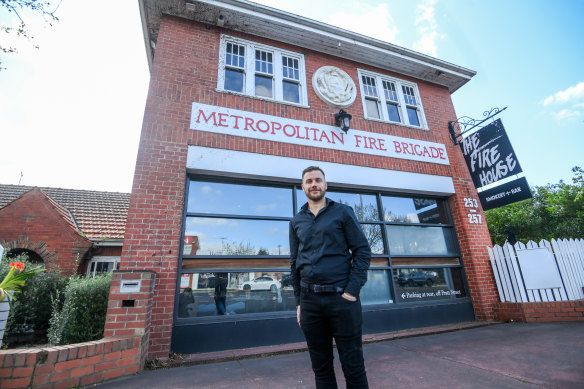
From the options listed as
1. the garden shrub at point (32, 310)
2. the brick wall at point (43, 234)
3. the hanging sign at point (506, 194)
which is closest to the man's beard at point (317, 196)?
the garden shrub at point (32, 310)

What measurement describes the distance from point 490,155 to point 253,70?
5.46 metres

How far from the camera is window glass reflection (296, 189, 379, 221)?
18.7 ft

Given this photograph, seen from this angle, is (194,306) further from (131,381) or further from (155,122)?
(155,122)

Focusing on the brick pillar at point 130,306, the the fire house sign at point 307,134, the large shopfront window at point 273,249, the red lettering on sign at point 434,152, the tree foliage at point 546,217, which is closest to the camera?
the brick pillar at point 130,306

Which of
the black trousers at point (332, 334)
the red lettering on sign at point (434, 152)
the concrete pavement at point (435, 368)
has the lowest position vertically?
the concrete pavement at point (435, 368)

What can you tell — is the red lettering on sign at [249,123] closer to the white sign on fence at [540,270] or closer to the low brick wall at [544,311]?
the white sign on fence at [540,270]

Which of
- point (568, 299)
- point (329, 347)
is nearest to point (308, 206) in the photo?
point (329, 347)

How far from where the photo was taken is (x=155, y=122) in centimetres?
470

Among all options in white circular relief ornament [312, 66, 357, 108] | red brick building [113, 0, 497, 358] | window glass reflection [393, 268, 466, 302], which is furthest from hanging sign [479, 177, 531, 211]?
white circular relief ornament [312, 66, 357, 108]

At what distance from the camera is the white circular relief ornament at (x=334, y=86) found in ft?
20.2

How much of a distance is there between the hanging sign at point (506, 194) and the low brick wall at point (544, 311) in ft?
6.56

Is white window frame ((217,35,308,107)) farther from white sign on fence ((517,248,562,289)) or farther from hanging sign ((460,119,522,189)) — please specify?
white sign on fence ((517,248,562,289))

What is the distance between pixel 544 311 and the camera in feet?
16.7

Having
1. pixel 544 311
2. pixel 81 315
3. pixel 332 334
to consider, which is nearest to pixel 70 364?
pixel 81 315
